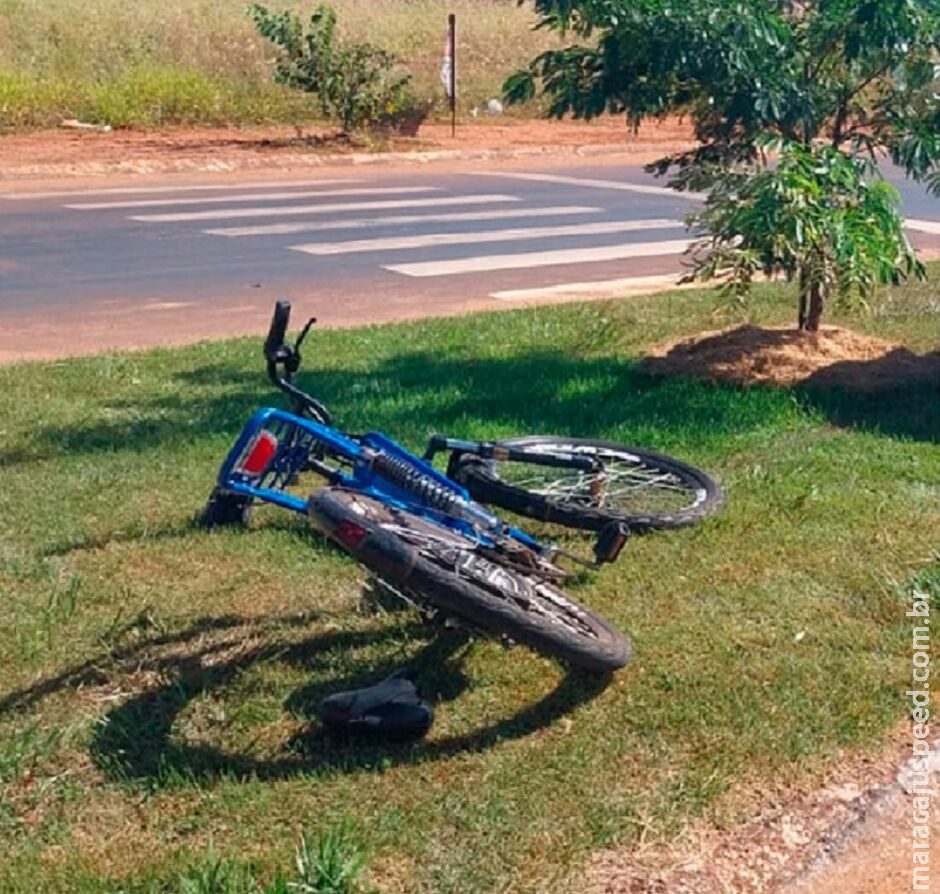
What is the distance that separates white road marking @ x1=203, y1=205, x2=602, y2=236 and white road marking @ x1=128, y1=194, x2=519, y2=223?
74 cm

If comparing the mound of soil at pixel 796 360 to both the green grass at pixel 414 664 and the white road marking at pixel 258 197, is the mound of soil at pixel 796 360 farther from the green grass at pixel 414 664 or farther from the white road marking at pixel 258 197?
the white road marking at pixel 258 197

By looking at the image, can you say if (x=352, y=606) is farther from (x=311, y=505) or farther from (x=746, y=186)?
(x=746, y=186)

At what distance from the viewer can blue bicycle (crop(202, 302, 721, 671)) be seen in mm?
4176

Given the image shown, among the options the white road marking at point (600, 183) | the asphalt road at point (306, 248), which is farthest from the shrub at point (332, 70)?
the asphalt road at point (306, 248)

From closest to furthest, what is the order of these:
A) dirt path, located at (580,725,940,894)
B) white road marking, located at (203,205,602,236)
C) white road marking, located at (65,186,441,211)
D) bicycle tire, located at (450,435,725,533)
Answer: dirt path, located at (580,725,940,894) < bicycle tire, located at (450,435,725,533) < white road marking, located at (203,205,602,236) < white road marking, located at (65,186,441,211)

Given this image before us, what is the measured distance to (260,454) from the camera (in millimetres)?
4945

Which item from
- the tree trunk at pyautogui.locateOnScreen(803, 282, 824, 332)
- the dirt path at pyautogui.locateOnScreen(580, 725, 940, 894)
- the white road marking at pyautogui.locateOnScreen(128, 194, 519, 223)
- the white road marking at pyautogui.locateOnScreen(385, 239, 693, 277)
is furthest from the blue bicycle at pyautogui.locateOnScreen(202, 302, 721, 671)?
the white road marking at pyautogui.locateOnScreen(128, 194, 519, 223)

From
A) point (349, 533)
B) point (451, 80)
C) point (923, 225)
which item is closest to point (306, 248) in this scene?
point (923, 225)

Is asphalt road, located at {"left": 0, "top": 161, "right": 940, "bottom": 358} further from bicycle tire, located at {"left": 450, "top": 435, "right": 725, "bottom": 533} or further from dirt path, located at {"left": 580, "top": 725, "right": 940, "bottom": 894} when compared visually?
dirt path, located at {"left": 580, "top": 725, "right": 940, "bottom": 894}

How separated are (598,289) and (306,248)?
3258 mm

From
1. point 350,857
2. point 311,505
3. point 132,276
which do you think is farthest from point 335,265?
point 350,857

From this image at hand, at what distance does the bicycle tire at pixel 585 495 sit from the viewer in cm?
574

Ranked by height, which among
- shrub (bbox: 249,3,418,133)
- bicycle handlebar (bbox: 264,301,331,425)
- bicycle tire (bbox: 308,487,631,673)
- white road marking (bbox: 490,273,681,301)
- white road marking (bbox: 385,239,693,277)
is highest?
shrub (bbox: 249,3,418,133)

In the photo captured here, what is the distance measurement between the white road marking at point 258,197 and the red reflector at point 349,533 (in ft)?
46.5
